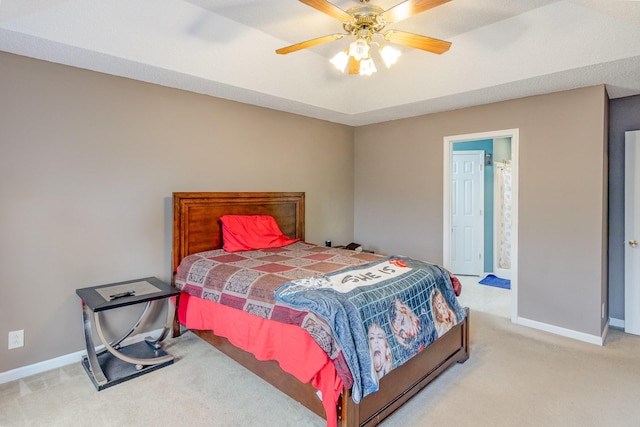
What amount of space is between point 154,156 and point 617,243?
463cm

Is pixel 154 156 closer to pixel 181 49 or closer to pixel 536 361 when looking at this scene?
pixel 181 49

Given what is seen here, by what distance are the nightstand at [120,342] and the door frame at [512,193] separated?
3.13 metres

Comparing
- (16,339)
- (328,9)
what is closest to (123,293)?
(16,339)

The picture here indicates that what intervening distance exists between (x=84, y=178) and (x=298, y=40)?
7.17 ft

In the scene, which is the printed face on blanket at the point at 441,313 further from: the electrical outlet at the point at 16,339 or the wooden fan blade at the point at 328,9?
the electrical outlet at the point at 16,339

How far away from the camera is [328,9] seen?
198 cm

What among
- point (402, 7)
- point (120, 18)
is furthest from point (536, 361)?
point (120, 18)

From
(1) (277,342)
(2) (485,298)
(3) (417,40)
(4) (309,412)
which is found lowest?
(4) (309,412)

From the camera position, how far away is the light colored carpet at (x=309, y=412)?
2.11 metres

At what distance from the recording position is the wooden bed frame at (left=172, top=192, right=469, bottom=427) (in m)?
1.99

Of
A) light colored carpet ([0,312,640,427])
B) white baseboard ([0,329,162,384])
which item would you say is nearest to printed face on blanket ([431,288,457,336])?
light colored carpet ([0,312,640,427])

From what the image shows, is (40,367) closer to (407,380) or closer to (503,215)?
(407,380)

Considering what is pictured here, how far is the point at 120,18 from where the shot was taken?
2.44m

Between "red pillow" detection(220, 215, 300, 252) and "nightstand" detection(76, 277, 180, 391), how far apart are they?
0.77 m
